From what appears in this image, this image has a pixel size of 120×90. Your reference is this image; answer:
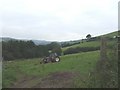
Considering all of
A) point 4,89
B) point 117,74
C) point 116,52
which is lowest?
point 4,89

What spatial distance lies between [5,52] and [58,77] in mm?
14579

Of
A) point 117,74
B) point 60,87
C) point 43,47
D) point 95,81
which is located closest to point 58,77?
point 60,87

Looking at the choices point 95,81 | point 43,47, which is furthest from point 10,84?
point 43,47

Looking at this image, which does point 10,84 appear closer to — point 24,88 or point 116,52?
point 24,88

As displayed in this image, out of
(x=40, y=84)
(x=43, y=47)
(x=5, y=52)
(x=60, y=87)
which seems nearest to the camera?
(x=60, y=87)

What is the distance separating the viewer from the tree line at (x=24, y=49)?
32.1m

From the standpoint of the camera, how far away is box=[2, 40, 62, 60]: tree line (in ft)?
105

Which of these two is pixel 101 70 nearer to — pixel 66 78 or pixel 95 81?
pixel 95 81

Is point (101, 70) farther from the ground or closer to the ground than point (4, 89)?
farther from the ground

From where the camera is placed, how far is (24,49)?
34281mm

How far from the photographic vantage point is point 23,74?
22.4 m

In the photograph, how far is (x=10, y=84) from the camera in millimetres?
18375

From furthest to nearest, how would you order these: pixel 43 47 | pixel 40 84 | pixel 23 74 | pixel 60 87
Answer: pixel 43 47 < pixel 23 74 < pixel 40 84 < pixel 60 87

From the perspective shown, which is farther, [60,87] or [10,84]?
[10,84]
